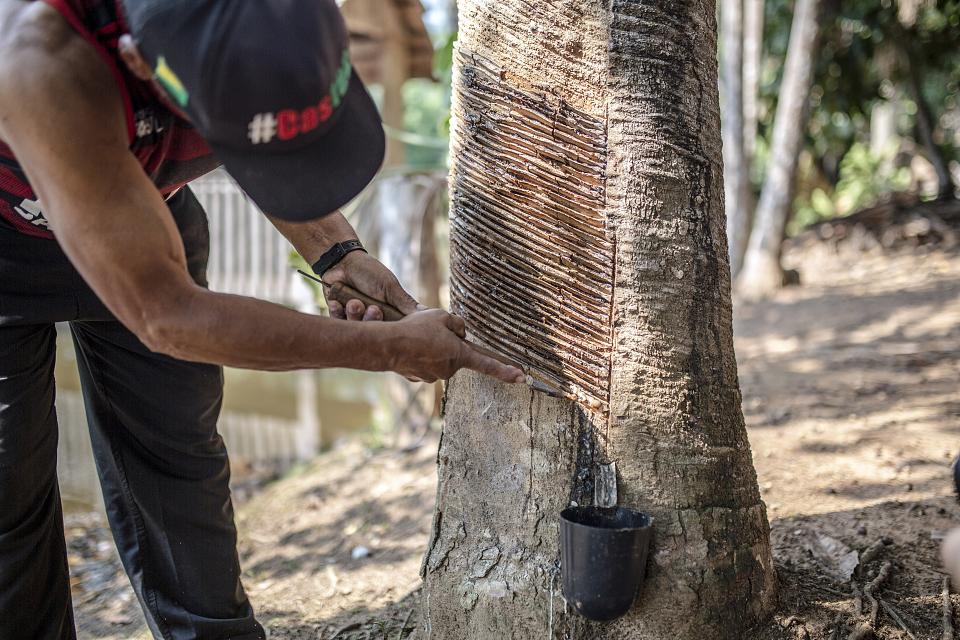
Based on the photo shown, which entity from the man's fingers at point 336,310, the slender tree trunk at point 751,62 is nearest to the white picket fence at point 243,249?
the slender tree trunk at point 751,62

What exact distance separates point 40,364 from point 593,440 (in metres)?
1.24

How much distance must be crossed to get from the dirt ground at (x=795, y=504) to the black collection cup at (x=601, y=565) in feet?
1.38

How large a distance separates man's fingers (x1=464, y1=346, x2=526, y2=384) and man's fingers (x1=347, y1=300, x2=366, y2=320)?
0.33m

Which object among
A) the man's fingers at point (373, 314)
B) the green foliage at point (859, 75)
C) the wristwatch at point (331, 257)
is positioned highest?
the green foliage at point (859, 75)

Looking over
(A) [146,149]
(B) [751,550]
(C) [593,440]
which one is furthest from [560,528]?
(A) [146,149]

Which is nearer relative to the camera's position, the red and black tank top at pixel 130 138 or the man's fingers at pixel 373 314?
the red and black tank top at pixel 130 138

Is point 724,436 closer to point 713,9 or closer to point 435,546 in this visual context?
point 435,546

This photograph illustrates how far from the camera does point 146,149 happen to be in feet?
5.04

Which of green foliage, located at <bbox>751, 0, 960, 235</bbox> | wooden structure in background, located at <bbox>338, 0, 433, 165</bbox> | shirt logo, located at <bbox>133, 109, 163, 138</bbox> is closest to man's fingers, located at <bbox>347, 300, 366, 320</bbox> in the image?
shirt logo, located at <bbox>133, 109, 163, 138</bbox>

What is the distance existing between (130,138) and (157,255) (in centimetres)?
25

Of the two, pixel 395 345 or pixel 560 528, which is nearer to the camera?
pixel 395 345

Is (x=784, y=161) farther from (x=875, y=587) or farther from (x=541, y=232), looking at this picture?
(x=541, y=232)

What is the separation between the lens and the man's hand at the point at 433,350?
1.59 m

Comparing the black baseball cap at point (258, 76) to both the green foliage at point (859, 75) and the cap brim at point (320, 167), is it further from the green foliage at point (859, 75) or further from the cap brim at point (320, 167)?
the green foliage at point (859, 75)
